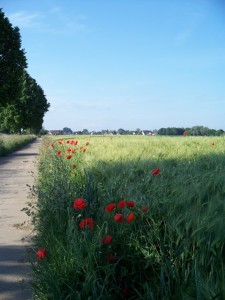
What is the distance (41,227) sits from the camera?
11.6ft

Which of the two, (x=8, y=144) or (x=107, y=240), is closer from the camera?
(x=107, y=240)

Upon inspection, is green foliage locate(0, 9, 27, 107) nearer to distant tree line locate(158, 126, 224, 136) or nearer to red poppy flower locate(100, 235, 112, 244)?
distant tree line locate(158, 126, 224, 136)

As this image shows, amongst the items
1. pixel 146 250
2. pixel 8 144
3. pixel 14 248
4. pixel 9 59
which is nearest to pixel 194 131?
pixel 8 144

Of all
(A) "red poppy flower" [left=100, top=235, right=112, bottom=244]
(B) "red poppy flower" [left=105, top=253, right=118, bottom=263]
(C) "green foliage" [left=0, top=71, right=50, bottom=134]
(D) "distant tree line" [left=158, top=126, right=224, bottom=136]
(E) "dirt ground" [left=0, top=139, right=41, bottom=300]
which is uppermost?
(C) "green foliage" [left=0, top=71, right=50, bottom=134]

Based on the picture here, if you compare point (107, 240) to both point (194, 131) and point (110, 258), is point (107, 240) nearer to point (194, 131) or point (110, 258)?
point (110, 258)

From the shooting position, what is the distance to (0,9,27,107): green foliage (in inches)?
904

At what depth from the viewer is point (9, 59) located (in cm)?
2338

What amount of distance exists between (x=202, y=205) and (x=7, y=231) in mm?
3013

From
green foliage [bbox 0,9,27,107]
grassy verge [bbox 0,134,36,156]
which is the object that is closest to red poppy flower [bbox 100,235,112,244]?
grassy verge [bbox 0,134,36,156]

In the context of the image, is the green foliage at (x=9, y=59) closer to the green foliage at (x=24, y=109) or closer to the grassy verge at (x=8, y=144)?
the grassy verge at (x=8, y=144)

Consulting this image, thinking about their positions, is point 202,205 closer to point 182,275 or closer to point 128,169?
point 182,275

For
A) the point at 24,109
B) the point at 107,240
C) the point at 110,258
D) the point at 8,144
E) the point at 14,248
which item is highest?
the point at 24,109

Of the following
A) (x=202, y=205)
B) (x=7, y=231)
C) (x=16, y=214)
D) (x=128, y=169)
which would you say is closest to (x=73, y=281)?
(x=202, y=205)

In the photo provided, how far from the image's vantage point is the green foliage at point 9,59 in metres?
23.0
